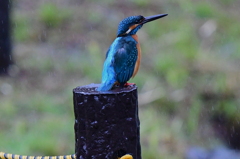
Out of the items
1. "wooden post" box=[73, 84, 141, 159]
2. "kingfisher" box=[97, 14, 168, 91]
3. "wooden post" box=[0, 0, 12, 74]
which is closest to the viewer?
"wooden post" box=[73, 84, 141, 159]

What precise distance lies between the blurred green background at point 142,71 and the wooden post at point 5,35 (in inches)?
5.2

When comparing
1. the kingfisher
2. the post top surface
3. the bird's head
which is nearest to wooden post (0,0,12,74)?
the bird's head

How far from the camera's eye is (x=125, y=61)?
2.03 m

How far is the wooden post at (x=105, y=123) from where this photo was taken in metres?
1.74

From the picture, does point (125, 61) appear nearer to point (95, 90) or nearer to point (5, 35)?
point (95, 90)

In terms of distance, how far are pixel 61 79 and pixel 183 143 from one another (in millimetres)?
2068

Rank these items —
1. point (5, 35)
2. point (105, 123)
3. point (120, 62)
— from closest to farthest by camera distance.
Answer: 1. point (105, 123)
2. point (120, 62)
3. point (5, 35)

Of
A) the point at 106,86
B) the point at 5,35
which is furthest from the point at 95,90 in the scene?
the point at 5,35

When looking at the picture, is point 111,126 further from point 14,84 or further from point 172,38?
point 172,38

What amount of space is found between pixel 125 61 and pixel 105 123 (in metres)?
0.38

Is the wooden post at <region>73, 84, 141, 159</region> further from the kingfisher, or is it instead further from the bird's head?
the bird's head

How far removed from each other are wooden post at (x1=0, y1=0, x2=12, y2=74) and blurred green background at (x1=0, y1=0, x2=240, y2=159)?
0.13 metres

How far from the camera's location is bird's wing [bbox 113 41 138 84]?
1.98 metres

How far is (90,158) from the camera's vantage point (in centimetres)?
179
